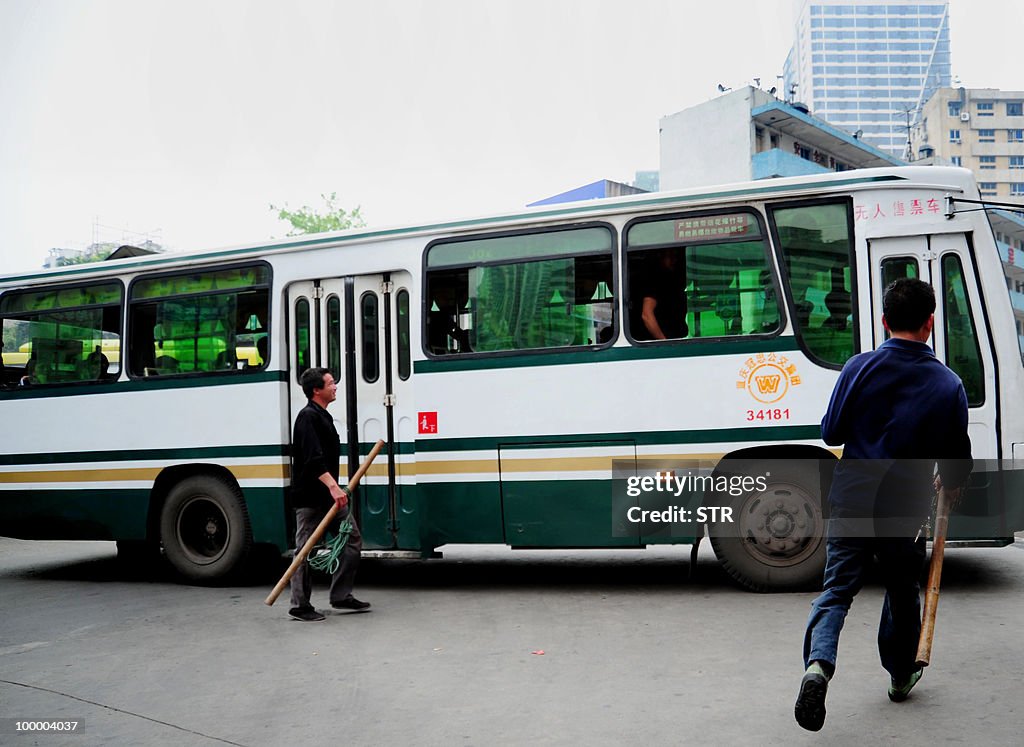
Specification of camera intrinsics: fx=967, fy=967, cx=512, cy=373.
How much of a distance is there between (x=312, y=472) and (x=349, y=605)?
45.1 inches

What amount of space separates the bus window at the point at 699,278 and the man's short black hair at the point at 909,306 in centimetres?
314

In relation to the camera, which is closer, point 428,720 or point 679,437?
point 428,720

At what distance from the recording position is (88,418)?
379 inches

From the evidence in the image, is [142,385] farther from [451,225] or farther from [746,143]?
[746,143]

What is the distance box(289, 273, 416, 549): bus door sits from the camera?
28.0 feet

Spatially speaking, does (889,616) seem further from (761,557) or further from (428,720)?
(761,557)

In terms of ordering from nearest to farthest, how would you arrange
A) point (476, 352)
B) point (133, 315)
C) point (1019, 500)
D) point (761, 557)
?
point (1019, 500) < point (761, 557) < point (476, 352) < point (133, 315)

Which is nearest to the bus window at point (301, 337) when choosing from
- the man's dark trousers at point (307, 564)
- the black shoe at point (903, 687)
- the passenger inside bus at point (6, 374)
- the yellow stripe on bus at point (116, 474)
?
the yellow stripe on bus at point (116, 474)

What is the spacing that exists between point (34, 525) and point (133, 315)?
237 cm

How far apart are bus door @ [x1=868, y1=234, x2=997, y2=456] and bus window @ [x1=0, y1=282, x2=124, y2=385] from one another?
23.2ft

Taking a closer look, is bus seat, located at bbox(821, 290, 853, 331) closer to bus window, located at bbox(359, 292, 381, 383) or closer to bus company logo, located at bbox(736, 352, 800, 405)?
bus company logo, located at bbox(736, 352, 800, 405)

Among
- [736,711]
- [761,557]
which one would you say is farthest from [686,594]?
[736,711]

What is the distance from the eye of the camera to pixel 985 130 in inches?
3789

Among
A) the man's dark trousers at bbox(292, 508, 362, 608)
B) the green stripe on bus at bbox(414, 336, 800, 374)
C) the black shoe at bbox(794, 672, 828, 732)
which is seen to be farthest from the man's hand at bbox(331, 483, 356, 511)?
the black shoe at bbox(794, 672, 828, 732)
